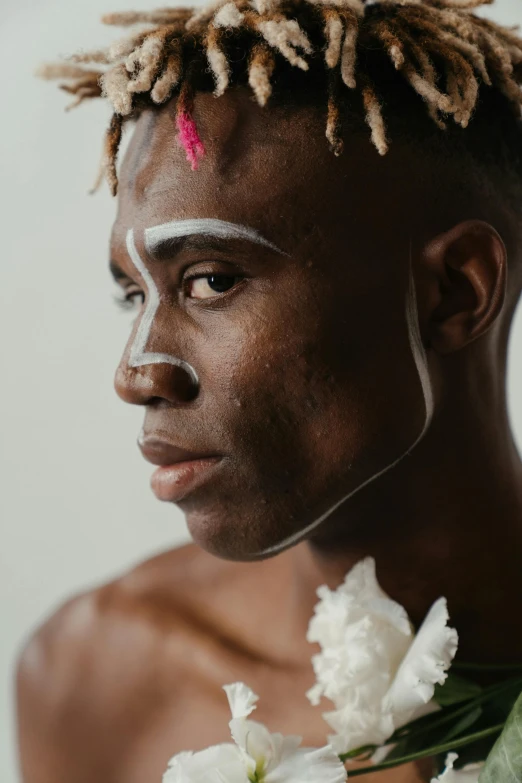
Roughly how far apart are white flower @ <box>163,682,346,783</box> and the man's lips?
0.70ft

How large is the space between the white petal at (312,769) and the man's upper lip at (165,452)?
0.30 m

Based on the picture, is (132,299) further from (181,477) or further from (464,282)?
(464,282)

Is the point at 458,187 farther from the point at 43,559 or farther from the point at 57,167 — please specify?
the point at 43,559

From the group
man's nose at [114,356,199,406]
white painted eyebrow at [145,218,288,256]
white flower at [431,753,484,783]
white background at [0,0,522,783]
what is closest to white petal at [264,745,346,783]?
white flower at [431,753,484,783]

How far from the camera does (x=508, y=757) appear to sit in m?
0.80

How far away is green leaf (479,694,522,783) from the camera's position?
789mm

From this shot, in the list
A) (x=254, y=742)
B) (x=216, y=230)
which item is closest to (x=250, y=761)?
(x=254, y=742)

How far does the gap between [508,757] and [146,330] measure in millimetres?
517

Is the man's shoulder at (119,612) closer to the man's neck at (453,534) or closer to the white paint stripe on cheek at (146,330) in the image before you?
the man's neck at (453,534)

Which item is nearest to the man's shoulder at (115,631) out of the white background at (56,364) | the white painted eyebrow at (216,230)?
the white background at (56,364)

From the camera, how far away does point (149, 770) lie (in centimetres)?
126

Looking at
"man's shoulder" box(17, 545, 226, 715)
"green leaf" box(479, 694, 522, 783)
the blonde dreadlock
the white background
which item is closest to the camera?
"green leaf" box(479, 694, 522, 783)

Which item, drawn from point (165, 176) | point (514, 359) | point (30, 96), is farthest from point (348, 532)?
point (30, 96)

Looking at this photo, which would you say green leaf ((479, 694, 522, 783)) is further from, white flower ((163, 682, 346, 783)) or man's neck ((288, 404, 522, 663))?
man's neck ((288, 404, 522, 663))
